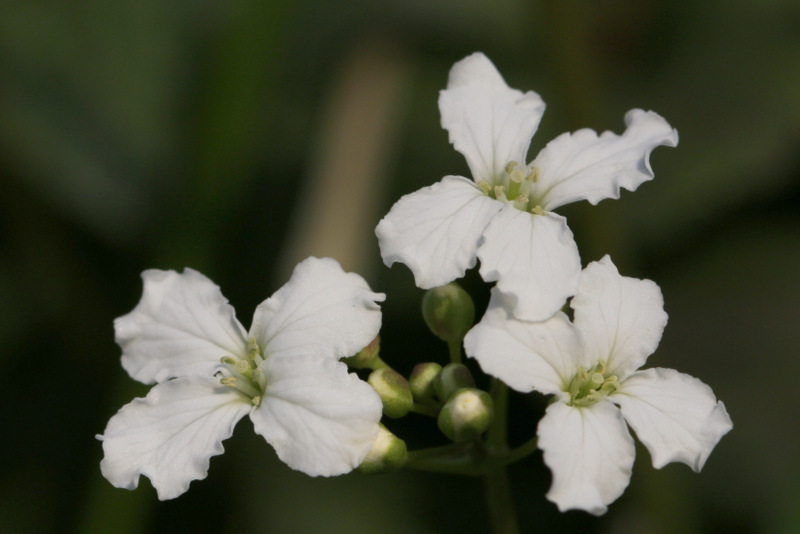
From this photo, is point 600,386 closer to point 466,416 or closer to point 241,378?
point 466,416

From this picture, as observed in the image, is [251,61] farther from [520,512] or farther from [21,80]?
[520,512]

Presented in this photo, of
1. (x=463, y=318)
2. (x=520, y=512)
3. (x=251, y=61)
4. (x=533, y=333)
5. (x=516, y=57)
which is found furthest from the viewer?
(x=516, y=57)

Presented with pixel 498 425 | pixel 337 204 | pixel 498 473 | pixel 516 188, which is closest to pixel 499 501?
pixel 498 473

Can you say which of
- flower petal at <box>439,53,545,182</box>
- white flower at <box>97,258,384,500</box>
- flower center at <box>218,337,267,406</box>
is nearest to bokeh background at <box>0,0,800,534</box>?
flower petal at <box>439,53,545,182</box>

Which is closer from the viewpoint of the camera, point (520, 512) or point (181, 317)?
point (181, 317)

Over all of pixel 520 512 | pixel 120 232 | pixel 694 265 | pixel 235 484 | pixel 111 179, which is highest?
pixel 111 179

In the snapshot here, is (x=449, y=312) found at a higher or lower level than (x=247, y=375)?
higher

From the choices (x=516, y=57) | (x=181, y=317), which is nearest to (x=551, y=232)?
(x=181, y=317)
